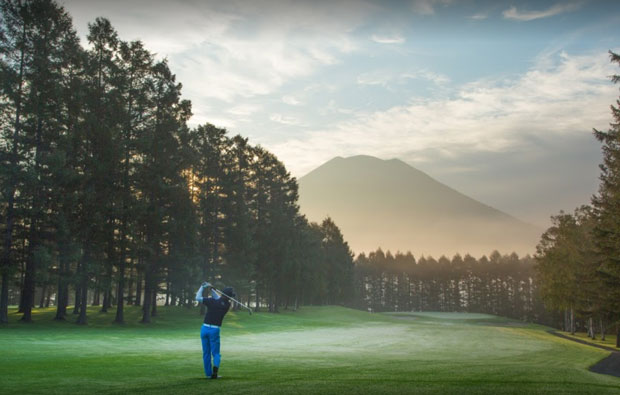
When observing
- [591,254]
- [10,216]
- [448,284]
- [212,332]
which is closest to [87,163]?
[10,216]

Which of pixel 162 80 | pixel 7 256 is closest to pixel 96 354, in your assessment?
pixel 7 256

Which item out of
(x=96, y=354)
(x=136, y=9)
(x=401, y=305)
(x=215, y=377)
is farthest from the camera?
(x=401, y=305)

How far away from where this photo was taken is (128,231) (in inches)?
1603

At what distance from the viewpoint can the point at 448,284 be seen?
497 feet

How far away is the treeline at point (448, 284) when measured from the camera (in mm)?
142625

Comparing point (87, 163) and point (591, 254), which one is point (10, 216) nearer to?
point (87, 163)

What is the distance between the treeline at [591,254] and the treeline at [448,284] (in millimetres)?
80077

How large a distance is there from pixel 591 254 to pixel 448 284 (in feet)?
341

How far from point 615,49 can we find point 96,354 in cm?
3316

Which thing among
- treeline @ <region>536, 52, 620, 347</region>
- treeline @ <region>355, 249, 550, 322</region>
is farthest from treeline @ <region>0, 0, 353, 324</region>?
treeline @ <region>355, 249, 550, 322</region>

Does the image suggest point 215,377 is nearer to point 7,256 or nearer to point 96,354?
point 96,354

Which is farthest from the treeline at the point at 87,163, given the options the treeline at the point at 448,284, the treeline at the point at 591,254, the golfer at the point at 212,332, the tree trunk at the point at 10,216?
the treeline at the point at 448,284

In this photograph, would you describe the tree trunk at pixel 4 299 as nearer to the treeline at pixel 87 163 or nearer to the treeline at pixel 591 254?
the treeline at pixel 87 163

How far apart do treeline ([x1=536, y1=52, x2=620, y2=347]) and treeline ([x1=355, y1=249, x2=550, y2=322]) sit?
80077mm
